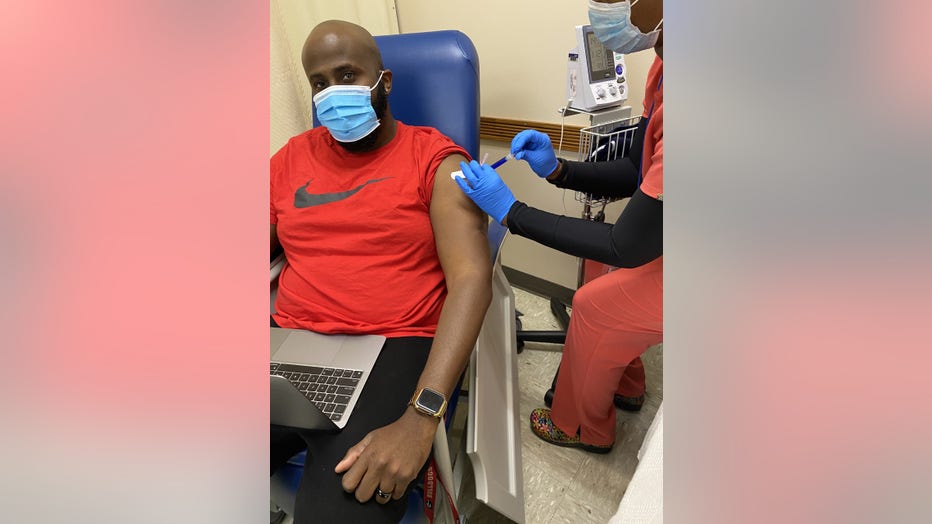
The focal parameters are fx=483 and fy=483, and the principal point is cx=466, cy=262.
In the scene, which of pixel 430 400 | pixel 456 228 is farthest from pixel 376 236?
pixel 430 400

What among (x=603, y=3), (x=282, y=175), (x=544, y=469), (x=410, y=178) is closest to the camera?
(x=603, y=3)

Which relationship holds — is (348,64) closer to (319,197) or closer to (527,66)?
(319,197)

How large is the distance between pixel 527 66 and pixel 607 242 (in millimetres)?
1233

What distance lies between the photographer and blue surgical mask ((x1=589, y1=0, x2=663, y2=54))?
1215 millimetres

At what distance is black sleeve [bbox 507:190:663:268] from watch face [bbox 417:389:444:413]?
531mm

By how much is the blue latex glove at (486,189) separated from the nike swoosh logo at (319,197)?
238mm

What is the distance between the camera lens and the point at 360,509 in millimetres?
904

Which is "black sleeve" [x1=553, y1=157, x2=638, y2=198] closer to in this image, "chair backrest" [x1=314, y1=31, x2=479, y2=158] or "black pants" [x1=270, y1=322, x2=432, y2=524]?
"chair backrest" [x1=314, y1=31, x2=479, y2=158]

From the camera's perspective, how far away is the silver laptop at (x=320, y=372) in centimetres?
91

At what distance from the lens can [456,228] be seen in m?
1.33

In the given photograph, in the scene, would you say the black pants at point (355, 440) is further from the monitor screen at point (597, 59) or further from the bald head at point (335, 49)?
the monitor screen at point (597, 59)
